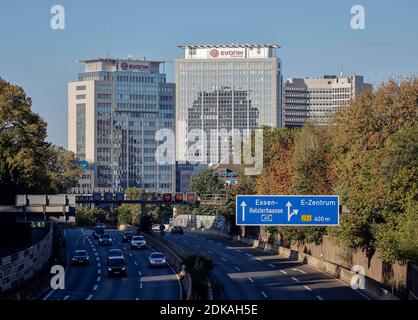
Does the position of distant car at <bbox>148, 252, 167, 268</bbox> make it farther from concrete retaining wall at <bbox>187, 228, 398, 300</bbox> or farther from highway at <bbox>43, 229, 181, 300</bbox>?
concrete retaining wall at <bbox>187, 228, 398, 300</bbox>

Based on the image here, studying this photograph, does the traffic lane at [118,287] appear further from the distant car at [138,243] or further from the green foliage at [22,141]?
the distant car at [138,243]

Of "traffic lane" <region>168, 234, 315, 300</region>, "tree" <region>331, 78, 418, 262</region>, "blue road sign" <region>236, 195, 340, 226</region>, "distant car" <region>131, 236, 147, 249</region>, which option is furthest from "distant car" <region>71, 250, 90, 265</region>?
"blue road sign" <region>236, 195, 340, 226</region>

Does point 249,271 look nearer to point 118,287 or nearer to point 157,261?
point 157,261

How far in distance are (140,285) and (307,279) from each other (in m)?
12.8

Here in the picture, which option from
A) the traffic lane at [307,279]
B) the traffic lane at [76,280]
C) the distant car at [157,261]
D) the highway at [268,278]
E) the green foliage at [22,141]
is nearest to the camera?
the traffic lane at [76,280]

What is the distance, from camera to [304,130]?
110938 mm

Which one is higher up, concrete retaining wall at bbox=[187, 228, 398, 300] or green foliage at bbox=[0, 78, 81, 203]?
green foliage at bbox=[0, 78, 81, 203]

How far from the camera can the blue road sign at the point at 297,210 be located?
63906 mm

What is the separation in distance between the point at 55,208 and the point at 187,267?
524 inches

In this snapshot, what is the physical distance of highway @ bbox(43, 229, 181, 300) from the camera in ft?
201

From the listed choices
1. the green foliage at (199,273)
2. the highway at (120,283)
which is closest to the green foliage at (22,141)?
the highway at (120,283)

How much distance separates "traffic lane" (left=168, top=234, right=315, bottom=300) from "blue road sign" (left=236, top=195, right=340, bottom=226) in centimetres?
451

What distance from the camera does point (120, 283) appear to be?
70.6 metres
